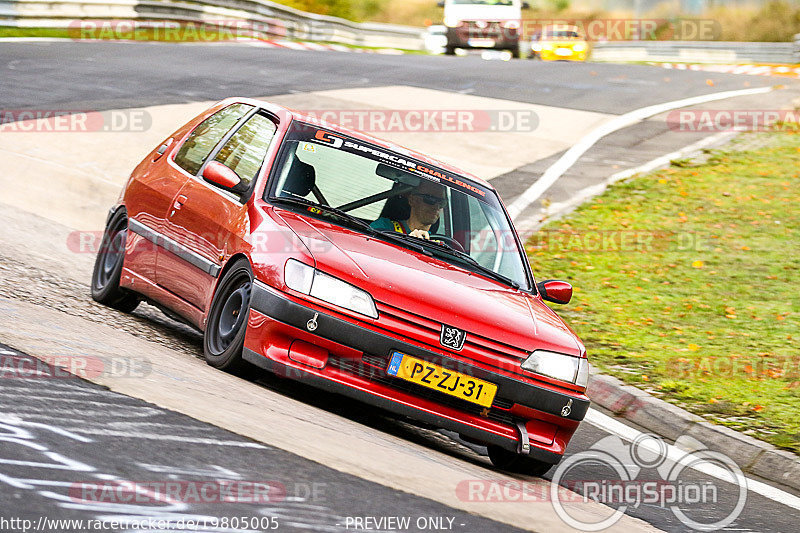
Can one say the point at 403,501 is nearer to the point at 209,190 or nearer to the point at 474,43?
the point at 209,190

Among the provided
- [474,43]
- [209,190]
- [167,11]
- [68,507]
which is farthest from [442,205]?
[474,43]

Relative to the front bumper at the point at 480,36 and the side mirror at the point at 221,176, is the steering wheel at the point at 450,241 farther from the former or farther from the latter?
the front bumper at the point at 480,36

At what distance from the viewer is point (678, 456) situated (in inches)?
292

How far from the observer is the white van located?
35156 millimetres

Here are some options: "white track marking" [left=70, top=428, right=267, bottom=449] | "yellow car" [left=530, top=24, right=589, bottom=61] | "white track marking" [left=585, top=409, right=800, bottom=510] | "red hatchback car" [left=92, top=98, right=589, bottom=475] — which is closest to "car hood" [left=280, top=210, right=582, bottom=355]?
"red hatchback car" [left=92, top=98, right=589, bottom=475]

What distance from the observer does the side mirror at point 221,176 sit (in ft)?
22.0

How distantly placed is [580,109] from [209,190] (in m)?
14.8

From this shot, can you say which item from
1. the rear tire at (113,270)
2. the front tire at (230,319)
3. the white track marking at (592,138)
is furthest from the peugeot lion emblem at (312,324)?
the white track marking at (592,138)

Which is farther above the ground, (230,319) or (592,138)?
(230,319)

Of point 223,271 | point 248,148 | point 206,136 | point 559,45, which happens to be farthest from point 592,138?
point 559,45

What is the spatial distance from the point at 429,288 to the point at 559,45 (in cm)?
3936

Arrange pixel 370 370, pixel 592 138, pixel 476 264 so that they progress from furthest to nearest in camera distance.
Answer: pixel 592 138, pixel 476 264, pixel 370 370

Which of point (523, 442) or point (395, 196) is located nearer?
point (523, 442)

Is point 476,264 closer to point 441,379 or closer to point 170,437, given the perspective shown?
point 441,379
